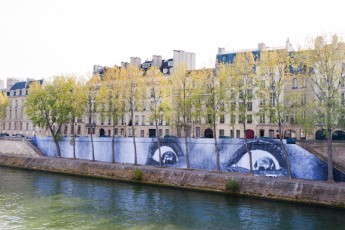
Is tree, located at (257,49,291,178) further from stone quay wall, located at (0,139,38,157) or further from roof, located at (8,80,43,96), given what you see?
roof, located at (8,80,43,96)

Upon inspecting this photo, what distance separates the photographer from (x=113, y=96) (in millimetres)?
63562

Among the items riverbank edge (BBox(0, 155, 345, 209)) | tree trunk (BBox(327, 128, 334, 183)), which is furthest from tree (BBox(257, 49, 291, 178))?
tree trunk (BBox(327, 128, 334, 183))

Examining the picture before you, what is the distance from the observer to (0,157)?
76.6 meters

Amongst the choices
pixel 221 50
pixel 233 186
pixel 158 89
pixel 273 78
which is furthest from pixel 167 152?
pixel 221 50

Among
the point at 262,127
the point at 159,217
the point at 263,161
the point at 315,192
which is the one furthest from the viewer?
the point at 262,127

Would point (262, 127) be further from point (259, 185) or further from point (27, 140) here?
point (27, 140)

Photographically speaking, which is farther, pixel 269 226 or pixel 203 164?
pixel 203 164

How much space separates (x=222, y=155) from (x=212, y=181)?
7.14 m

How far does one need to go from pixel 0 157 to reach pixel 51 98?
16227 millimetres

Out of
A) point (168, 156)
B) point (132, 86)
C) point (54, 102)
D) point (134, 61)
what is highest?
point (134, 61)

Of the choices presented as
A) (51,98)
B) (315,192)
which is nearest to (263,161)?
(315,192)

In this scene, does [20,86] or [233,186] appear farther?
[20,86]

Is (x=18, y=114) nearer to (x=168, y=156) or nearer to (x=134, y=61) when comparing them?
(x=134, y=61)

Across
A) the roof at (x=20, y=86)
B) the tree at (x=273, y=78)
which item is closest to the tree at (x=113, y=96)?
the tree at (x=273, y=78)
